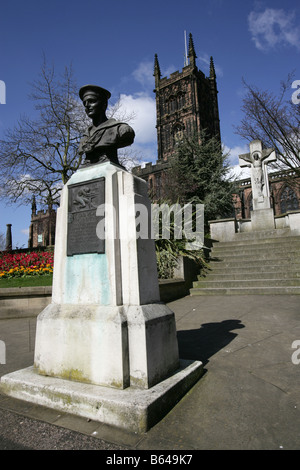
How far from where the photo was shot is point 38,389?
236 cm

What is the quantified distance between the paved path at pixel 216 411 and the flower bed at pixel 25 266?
5.07 m

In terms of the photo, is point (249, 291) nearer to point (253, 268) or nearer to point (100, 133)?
point (253, 268)

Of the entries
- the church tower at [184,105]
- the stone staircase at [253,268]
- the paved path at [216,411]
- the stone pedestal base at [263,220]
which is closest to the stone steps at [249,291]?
the stone staircase at [253,268]

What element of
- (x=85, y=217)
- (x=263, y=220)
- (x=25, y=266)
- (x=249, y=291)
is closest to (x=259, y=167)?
(x=263, y=220)

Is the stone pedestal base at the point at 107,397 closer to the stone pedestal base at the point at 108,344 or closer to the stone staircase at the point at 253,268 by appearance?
the stone pedestal base at the point at 108,344

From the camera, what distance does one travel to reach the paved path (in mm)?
1777

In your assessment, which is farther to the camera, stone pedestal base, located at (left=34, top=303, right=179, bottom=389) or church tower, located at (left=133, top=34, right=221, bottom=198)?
church tower, located at (left=133, top=34, right=221, bottom=198)

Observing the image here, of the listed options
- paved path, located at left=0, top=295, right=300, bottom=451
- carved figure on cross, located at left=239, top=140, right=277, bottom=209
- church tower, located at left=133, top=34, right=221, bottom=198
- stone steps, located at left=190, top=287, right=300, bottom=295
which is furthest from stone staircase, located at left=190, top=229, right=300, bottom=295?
church tower, located at left=133, top=34, right=221, bottom=198

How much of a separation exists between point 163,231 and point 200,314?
3505mm

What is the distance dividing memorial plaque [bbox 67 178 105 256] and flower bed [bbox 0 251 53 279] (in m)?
6.51

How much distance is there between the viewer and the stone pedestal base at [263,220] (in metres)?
13.0

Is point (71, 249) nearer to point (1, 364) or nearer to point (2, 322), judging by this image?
point (1, 364)

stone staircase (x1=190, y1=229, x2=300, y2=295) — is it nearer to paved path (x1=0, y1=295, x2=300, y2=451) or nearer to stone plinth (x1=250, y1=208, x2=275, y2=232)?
stone plinth (x1=250, y1=208, x2=275, y2=232)

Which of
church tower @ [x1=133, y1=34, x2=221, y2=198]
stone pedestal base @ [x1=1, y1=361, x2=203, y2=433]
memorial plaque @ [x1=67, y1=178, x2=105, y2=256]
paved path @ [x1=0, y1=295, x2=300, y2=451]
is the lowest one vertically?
paved path @ [x1=0, y1=295, x2=300, y2=451]
